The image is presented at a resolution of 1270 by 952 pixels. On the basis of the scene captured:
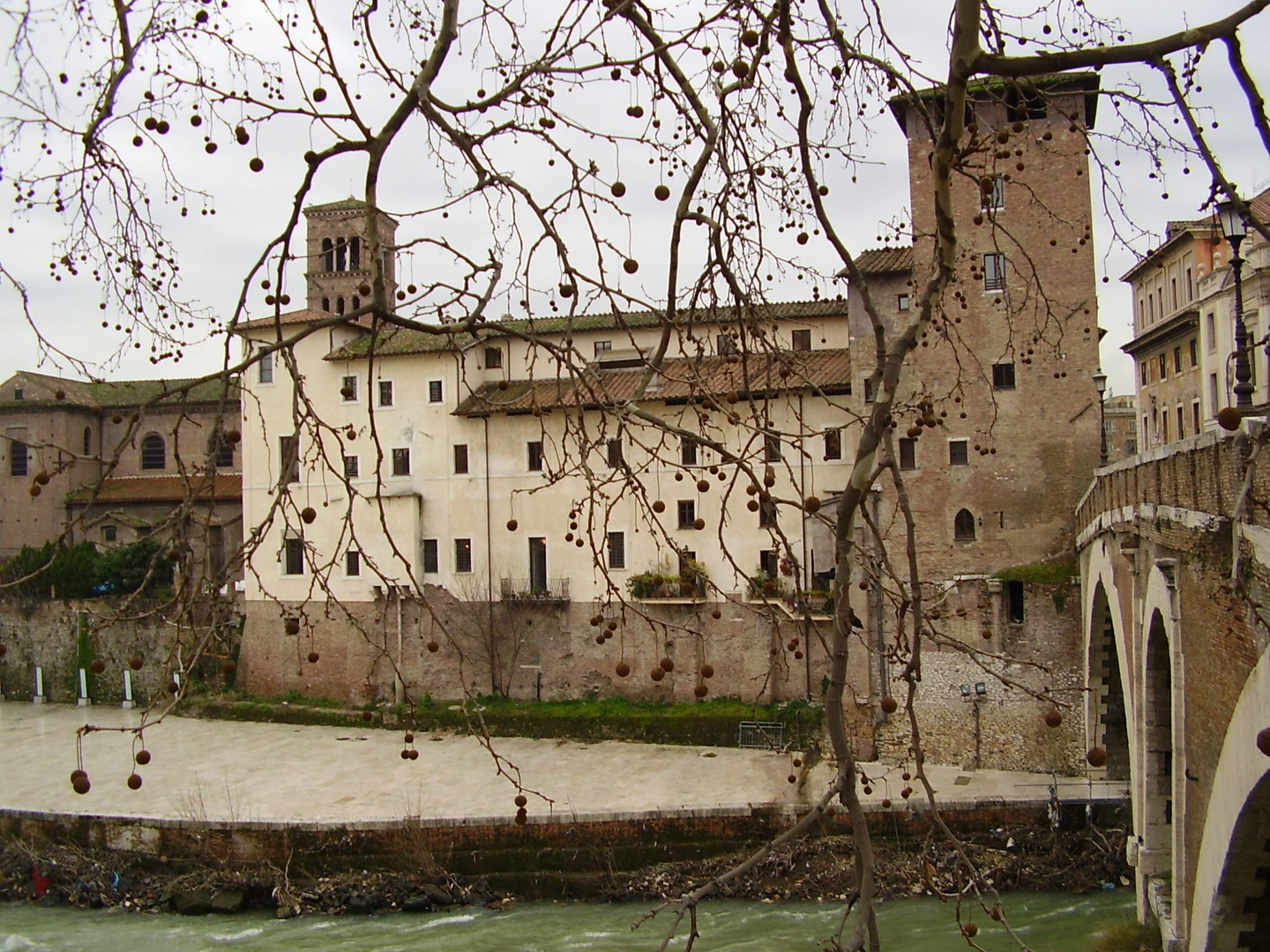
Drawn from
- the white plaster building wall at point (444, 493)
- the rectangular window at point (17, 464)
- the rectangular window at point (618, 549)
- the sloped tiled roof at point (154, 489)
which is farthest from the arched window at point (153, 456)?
the rectangular window at point (618, 549)

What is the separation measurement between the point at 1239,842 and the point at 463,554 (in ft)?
65.9

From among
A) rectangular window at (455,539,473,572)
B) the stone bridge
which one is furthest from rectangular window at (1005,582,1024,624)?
rectangular window at (455,539,473,572)

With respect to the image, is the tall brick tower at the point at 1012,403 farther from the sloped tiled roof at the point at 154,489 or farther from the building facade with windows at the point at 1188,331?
the sloped tiled roof at the point at 154,489

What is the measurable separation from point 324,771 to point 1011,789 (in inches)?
492

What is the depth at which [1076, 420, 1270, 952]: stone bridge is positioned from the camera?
25.1ft

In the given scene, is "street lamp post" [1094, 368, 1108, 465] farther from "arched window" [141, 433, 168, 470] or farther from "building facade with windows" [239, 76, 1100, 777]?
"arched window" [141, 433, 168, 470]

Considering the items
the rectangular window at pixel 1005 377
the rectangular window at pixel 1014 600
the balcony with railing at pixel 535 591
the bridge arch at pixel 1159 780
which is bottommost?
the bridge arch at pixel 1159 780

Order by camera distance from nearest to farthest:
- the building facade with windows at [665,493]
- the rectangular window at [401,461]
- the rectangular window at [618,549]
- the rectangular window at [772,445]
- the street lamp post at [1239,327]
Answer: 1. the rectangular window at [772,445]
2. the street lamp post at [1239,327]
3. the building facade with windows at [665,493]
4. the rectangular window at [618,549]
5. the rectangular window at [401,461]

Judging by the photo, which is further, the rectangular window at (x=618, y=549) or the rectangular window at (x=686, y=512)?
the rectangular window at (x=618, y=549)

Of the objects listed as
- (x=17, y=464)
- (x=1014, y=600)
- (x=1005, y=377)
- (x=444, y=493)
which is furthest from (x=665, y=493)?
(x=17, y=464)

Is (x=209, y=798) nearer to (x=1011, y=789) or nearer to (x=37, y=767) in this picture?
(x=37, y=767)

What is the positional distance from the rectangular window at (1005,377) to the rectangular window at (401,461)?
13.7 meters

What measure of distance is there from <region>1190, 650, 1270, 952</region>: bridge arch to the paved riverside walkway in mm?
6888

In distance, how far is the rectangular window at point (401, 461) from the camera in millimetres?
27359
